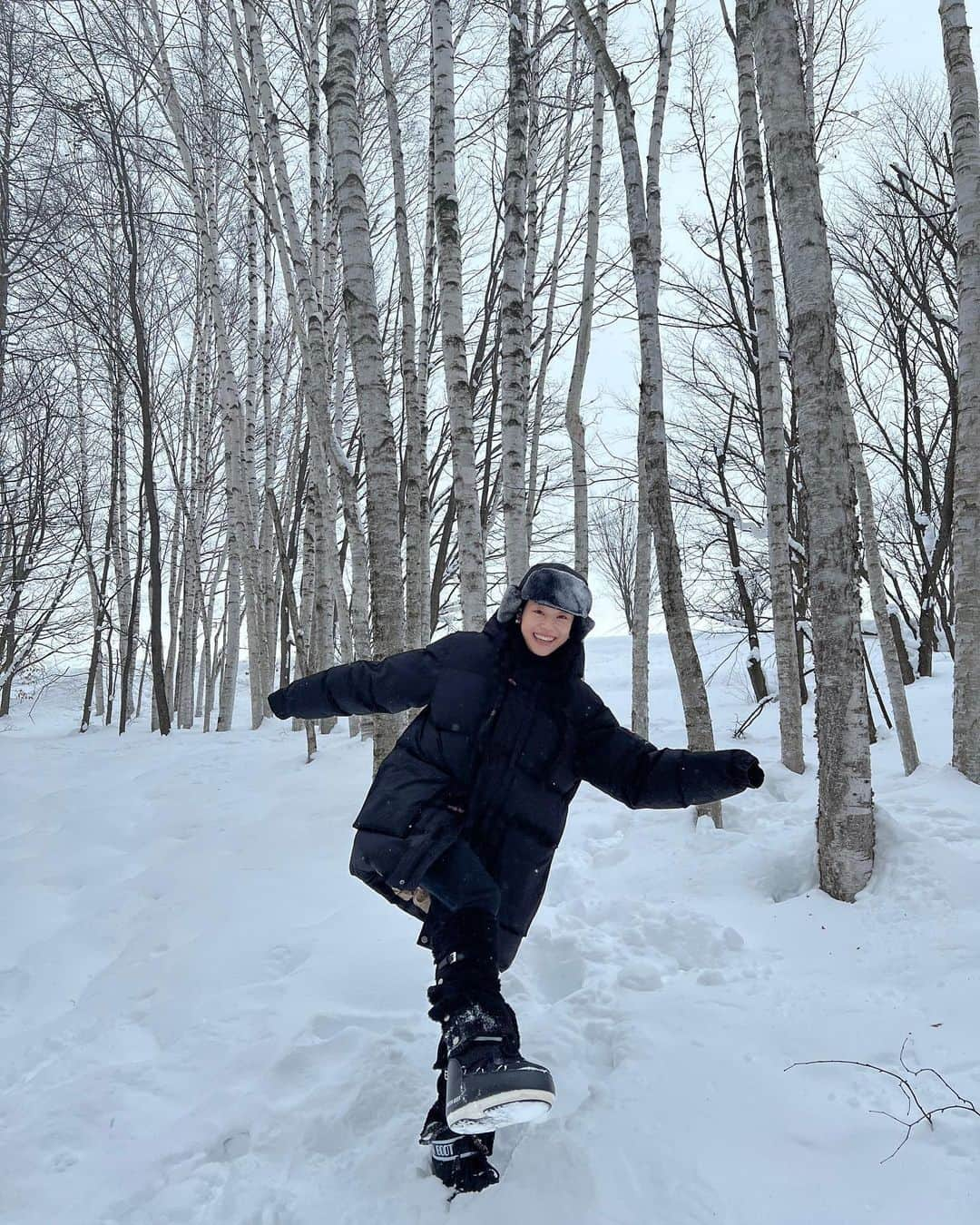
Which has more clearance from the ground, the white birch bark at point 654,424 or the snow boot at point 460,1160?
the white birch bark at point 654,424

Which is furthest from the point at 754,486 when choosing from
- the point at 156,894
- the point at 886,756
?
the point at 156,894

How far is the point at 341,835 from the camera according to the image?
4.96 m

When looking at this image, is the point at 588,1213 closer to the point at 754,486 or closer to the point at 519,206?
the point at 519,206

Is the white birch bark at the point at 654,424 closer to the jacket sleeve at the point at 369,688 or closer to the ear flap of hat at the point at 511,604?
the ear flap of hat at the point at 511,604

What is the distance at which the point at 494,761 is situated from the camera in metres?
2.10

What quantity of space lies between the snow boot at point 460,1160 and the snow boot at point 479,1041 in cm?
23

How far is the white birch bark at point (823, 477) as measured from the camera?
2.98 meters

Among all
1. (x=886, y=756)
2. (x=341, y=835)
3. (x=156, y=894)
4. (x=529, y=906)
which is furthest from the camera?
(x=886, y=756)

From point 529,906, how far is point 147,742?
1005cm

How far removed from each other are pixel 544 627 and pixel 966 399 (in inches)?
135

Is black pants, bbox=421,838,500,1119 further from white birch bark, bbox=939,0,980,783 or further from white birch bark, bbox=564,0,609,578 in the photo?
white birch bark, bbox=564,0,609,578

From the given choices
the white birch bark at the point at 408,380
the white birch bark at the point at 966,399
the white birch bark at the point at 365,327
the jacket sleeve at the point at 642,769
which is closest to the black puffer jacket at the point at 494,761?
the jacket sleeve at the point at 642,769

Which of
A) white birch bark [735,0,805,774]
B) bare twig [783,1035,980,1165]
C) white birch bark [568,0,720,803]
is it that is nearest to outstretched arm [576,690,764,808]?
bare twig [783,1035,980,1165]

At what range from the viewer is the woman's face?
7.18 feet
